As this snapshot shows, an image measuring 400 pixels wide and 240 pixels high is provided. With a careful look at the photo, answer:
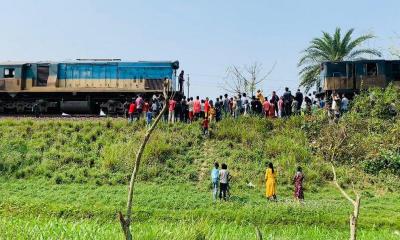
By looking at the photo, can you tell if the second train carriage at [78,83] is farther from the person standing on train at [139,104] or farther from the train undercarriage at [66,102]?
the person standing on train at [139,104]

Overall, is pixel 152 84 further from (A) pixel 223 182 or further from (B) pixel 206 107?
(A) pixel 223 182

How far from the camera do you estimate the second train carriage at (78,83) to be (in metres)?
28.0

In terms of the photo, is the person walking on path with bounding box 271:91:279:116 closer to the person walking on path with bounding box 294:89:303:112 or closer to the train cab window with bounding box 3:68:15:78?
the person walking on path with bounding box 294:89:303:112

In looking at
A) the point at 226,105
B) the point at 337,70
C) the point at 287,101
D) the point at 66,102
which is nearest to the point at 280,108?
the point at 287,101

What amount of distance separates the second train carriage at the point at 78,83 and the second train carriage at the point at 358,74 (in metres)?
8.37

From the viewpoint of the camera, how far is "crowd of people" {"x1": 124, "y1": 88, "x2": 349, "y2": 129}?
2350cm

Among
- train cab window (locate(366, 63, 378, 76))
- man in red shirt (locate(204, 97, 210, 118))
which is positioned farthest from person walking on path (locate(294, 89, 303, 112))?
train cab window (locate(366, 63, 378, 76))

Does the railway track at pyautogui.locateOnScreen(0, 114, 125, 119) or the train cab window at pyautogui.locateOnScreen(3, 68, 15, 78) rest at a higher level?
the train cab window at pyautogui.locateOnScreen(3, 68, 15, 78)

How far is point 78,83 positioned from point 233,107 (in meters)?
8.93

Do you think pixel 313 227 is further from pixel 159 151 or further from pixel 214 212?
pixel 159 151

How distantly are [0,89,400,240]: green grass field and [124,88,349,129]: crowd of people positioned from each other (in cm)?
71

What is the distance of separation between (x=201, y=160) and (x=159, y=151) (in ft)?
5.47

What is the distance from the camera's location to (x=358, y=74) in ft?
93.6

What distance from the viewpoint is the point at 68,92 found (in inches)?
1115
